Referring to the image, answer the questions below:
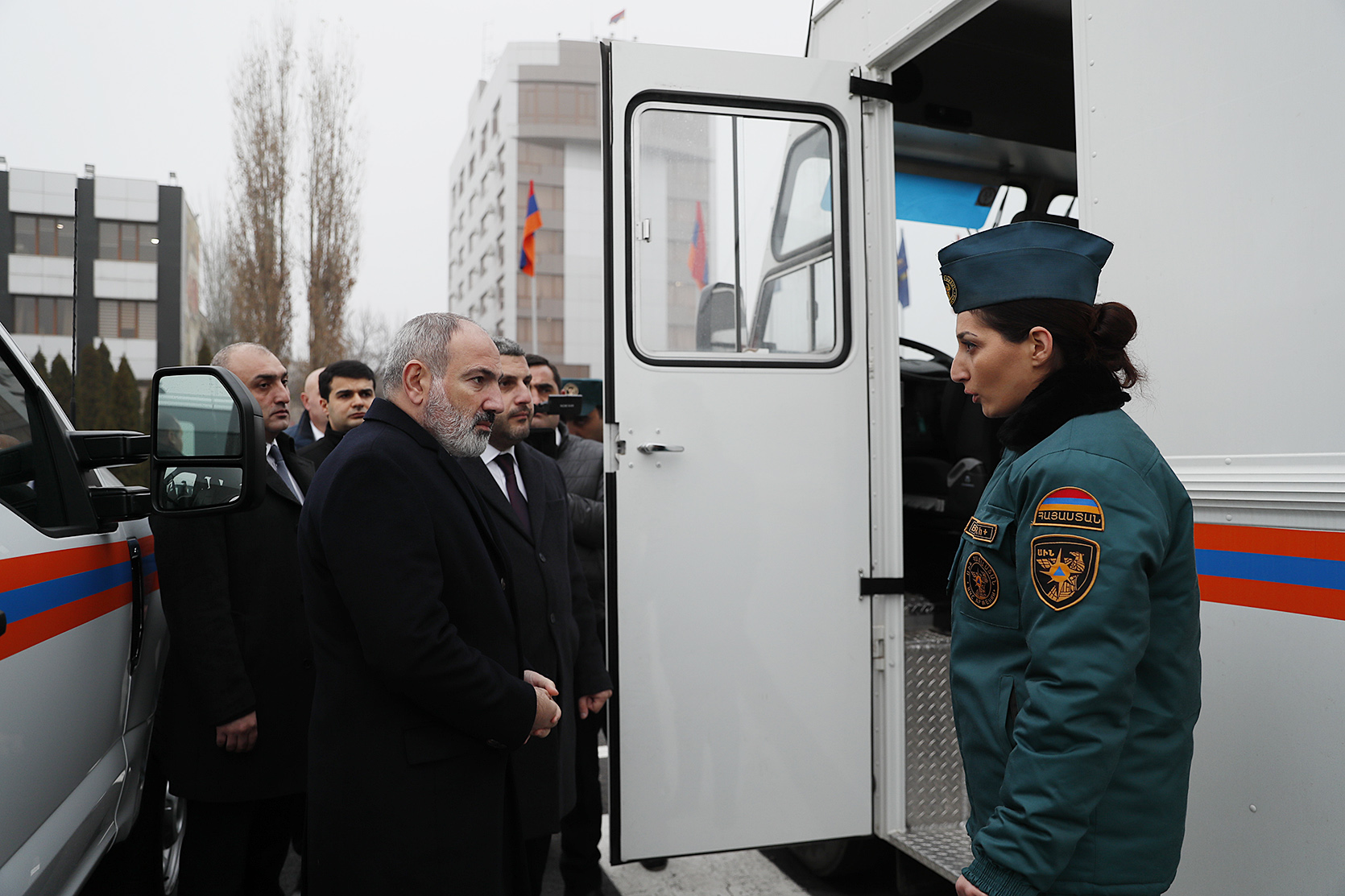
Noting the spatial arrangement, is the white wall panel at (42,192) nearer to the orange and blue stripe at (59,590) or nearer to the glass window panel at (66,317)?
the glass window panel at (66,317)

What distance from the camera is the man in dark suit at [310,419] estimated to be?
4746mm

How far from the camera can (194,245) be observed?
2652 centimetres

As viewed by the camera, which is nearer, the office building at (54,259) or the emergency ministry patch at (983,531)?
the emergency ministry patch at (983,531)

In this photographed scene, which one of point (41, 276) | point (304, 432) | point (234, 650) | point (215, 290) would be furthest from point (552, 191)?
point (234, 650)

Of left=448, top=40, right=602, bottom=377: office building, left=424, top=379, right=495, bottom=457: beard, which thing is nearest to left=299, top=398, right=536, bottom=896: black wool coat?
left=424, top=379, right=495, bottom=457: beard

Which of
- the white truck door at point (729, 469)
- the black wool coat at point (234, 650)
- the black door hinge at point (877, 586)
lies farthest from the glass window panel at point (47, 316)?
the black door hinge at point (877, 586)

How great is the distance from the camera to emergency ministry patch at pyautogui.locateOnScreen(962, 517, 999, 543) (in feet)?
5.03

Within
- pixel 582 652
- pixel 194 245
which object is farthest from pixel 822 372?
pixel 194 245

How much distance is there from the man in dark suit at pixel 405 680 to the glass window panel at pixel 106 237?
5.55 feet

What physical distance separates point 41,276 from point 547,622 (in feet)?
5.45

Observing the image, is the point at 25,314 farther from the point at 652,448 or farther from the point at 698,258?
the point at 698,258

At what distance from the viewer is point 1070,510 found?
4.54 feet

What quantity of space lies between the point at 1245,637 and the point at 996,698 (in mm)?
629

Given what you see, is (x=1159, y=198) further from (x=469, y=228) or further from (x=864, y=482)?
(x=469, y=228)
